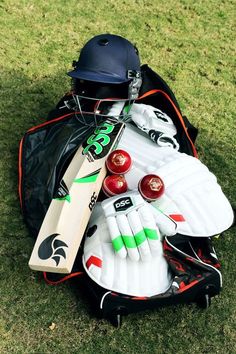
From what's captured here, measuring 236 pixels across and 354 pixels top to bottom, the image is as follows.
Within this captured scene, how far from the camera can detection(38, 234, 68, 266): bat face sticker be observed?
2242mm

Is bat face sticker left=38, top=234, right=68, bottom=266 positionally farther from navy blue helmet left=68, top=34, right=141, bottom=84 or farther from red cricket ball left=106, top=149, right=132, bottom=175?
navy blue helmet left=68, top=34, right=141, bottom=84

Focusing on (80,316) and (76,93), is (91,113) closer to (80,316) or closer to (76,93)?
(76,93)

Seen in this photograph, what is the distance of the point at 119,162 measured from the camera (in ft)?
8.01

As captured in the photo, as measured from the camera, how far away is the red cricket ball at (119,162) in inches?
96.0

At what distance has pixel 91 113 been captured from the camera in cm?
263

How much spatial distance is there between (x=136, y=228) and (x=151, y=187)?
0.20 m

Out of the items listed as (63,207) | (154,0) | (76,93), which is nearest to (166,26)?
(154,0)

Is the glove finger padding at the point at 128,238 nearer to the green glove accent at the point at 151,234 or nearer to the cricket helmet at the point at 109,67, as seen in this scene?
the green glove accent at the point at 151,234

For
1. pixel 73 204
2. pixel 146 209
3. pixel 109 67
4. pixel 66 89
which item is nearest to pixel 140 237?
pixel 146 209

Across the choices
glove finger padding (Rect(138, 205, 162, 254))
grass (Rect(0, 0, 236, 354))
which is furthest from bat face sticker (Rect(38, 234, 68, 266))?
glove finger padding (Rect(138, 205, 162, 254))

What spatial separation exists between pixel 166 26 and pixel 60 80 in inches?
40.1

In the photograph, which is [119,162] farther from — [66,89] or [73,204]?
[66,89]

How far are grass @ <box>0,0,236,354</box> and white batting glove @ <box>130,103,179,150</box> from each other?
506 mm

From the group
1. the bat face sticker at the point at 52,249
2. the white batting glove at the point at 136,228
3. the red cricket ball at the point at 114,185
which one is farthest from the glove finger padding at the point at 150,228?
the bat face sticker at the point at 52,249
